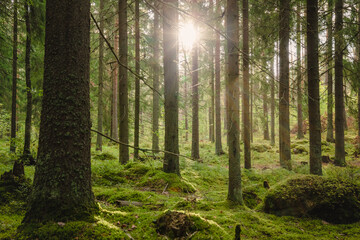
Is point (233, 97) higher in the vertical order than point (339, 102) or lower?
lower

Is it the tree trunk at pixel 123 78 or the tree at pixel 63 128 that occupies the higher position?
the tree trunk at pixel 123 78

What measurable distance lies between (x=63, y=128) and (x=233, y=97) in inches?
136

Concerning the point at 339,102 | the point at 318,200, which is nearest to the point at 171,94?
the point at 318,200

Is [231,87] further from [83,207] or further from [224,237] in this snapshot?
[83,207]

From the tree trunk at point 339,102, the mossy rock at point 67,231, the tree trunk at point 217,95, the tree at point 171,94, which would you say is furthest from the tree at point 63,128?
the tree trunk at point 217,95

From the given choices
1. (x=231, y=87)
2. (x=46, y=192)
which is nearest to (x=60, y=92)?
(x=46, y=192)

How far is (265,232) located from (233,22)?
450cm

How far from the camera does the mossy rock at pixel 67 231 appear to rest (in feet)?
7.38

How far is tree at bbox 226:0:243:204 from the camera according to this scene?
15.4 ft

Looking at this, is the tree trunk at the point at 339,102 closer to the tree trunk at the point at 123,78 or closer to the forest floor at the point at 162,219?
the forest floor at the point at 162,219

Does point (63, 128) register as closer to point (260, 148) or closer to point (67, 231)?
point (67, 231)

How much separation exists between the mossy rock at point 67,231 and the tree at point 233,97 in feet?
10.5

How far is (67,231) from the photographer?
2.31 meters

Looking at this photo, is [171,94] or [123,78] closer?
[171,94]
